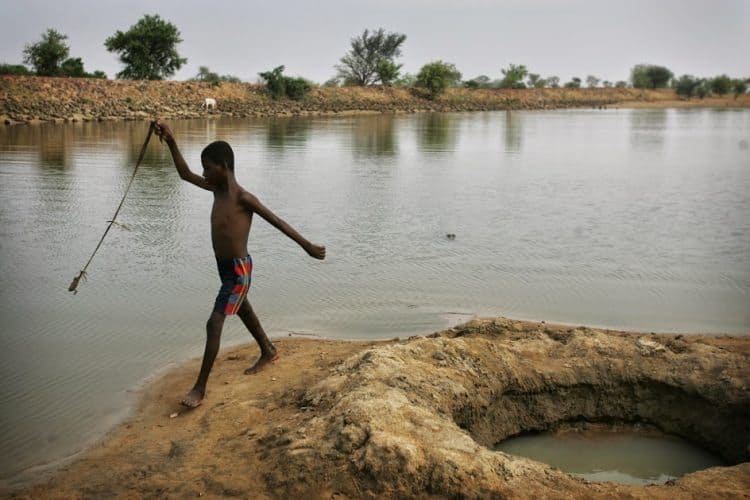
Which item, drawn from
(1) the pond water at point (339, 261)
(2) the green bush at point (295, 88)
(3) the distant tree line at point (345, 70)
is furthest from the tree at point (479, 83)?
(1) the pond water at point (339, 261)

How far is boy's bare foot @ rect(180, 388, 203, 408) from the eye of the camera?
179 inches

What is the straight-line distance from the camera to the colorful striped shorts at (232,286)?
187 inches

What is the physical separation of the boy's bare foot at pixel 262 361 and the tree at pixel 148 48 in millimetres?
47729

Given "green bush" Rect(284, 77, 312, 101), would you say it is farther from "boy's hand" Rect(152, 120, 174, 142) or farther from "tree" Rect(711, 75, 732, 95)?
"tree" Rect(711, 75, 732, 95)

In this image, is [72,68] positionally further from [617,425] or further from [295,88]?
[617,425]

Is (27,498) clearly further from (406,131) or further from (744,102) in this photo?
(744,102)

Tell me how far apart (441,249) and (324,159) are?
1025 cm

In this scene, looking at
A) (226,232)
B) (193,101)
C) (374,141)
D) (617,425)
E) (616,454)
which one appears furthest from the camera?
(193,101)

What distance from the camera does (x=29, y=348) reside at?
5.82 m

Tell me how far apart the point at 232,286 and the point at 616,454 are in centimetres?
274

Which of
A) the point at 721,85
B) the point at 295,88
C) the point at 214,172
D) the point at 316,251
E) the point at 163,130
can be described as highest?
the point at 721,85

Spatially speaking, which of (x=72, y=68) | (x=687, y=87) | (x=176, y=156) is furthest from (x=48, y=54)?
(x=687, y=87)

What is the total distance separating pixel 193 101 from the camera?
4347cm

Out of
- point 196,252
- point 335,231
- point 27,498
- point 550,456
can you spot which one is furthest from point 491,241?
point 27,498
